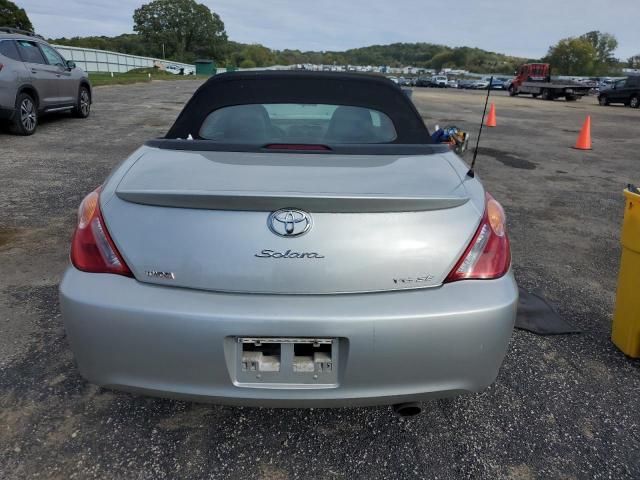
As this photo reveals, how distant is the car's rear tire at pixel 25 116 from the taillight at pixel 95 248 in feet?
28.2

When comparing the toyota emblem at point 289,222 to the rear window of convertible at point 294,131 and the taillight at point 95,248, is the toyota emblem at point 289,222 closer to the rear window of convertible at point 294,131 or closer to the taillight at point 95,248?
the taillight at point 95,248

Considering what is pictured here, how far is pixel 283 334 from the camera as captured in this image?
1734 mm

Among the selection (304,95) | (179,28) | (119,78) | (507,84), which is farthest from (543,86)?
(179,28)

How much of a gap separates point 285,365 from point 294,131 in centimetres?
178

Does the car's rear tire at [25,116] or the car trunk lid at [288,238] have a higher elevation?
the car trunk lid at [288,238]

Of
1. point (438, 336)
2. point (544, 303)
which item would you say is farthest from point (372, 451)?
point (544, 303)

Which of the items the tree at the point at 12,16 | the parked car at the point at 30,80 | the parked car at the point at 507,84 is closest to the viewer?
the parked car at the point at 30,80

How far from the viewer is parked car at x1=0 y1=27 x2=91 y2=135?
28.7ft

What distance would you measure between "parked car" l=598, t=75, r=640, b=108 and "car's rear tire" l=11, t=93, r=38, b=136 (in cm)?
2868

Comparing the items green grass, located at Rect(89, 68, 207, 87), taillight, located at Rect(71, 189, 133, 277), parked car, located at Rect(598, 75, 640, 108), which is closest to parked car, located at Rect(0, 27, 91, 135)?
taillight, located at Rect(71, 189, 133, 277)

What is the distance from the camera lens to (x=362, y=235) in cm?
180

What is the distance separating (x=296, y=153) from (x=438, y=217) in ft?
2.52

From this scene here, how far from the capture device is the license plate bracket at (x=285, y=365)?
5.84 ft

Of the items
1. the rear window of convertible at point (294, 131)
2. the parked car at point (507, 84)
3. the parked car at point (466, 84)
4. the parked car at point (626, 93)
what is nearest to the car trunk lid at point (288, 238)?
the rear window of convertible at point (294, 131)
